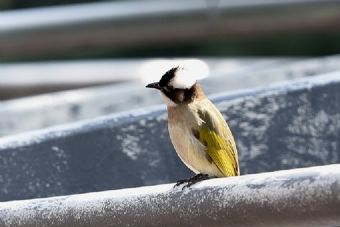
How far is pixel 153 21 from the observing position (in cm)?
518

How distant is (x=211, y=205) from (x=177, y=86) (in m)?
1.16

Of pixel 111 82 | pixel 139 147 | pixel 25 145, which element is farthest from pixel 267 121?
pixel 111 82

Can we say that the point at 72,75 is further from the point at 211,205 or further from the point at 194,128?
the point at 211,205

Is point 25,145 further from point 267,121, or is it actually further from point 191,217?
point 191,217

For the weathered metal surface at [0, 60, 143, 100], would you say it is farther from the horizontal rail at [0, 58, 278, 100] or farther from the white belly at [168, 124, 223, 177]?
the white belly at [168, 124, 223, 177]

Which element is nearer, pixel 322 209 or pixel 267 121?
pixel 322 209

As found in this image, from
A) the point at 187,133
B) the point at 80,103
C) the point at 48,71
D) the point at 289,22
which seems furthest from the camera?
the point at 48,71

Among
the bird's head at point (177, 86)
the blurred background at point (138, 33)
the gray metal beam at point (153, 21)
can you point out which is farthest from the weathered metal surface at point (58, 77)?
the bird's head at point (177, 86)

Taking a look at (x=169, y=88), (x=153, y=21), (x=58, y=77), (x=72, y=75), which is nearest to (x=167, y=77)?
(x=169, y=88)

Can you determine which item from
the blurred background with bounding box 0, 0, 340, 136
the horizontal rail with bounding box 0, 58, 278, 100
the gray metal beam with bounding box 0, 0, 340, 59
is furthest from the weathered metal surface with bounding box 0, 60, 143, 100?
the gray metal beam with bounding box 0, 0, 340, 59

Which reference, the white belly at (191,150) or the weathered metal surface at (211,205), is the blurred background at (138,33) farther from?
the weathered metal surface at (211,205)

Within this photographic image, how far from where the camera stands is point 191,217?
7.90ft

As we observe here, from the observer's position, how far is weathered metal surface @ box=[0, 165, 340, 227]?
2.19m

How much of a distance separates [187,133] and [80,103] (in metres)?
1.41
